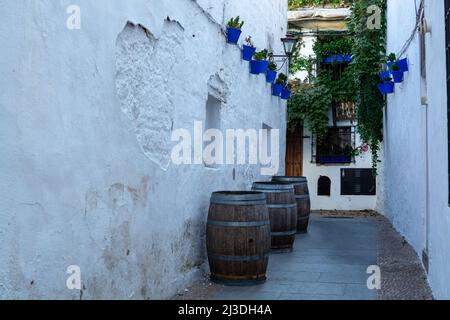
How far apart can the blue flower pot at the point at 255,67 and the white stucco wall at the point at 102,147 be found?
2.07 m

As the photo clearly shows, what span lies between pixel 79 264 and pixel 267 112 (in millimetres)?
6564

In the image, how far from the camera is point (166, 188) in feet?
14.3

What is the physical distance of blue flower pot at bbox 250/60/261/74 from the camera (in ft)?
25.4

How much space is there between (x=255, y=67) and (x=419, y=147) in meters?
2.73

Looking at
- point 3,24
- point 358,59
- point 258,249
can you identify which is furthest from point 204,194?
point 358,59

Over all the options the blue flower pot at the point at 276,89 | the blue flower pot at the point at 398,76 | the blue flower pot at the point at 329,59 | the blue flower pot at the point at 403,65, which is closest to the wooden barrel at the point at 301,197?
the blue flower pot at the point at 276,89

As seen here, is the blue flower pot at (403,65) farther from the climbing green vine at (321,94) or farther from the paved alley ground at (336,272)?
the climbing green vine at (321,94)

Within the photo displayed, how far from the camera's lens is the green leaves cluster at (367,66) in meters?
10.6

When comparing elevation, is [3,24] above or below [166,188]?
above

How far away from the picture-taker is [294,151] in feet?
46.0

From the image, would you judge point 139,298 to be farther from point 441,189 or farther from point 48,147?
point 441,189

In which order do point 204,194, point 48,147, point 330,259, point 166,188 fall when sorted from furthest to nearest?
point 330,259 < point 204,194 < point 166,188 < point 48,147

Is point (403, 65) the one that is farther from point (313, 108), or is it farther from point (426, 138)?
point (313, 108)

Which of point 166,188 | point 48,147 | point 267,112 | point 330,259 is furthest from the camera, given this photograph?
A: point 267,112
